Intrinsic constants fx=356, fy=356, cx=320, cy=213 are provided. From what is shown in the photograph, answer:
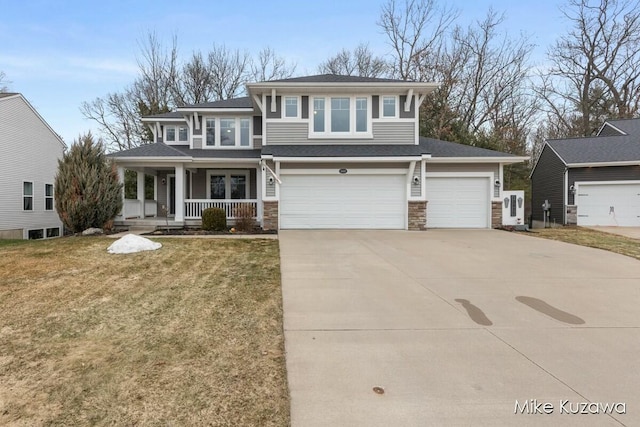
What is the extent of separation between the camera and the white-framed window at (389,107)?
46.4 ft

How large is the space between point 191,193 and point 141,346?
45.2ft

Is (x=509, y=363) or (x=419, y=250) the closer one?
(x=509, y=363)

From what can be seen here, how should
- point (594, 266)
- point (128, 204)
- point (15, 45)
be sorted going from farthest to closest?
point (15, 45)
point (128, 204)
point (594, 266)

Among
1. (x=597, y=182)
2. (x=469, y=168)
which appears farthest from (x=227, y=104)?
(x=597, y=182)

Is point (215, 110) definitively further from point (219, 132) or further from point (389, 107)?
point (389, 107)

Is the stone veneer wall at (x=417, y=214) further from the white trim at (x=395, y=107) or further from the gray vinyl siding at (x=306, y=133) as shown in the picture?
the white trim at (x=395, y=107)

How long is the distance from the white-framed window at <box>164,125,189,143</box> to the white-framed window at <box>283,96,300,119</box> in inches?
262

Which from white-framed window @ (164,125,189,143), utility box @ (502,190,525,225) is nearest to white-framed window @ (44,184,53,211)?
white-framed window @ (164,125,189,143)

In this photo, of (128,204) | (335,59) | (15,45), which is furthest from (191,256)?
(335,59)

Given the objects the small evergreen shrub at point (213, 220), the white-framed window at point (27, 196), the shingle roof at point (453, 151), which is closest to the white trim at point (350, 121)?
the shingle roof at point (453, 151)

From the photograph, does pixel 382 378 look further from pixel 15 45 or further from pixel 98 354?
pixel 15 45

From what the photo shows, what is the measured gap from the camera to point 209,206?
48.2 ft

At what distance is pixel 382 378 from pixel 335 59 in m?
30.5

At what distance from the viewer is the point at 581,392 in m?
2.72
